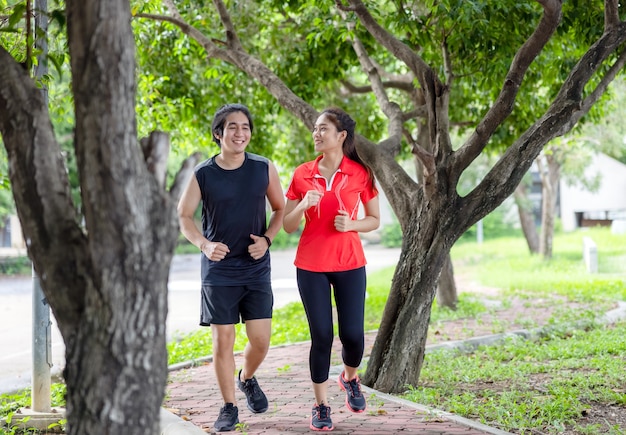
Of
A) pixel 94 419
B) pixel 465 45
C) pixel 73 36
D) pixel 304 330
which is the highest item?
pixel 465 45

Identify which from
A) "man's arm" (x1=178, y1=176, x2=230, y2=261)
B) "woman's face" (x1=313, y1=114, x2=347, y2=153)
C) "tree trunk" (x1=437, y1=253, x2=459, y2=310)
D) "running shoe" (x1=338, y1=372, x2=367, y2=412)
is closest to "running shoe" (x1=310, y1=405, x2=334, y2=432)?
"running shoe" (x1=338, y1=372, x2=367, y2=412)

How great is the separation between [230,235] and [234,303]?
429mm

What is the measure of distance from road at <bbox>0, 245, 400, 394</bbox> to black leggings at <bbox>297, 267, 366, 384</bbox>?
4.41 meters

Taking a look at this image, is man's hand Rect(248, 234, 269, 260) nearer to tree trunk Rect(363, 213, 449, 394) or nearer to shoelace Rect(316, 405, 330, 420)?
shoelace Rect(316, 405, 330, 420)

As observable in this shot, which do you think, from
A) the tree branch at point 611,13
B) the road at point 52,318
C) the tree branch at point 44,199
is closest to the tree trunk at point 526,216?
the road at point 52,318

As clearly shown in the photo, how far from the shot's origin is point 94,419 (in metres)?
3.20

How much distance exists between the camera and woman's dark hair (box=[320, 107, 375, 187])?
566 centimetres

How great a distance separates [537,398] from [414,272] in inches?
52.9

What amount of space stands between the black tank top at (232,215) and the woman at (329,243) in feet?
0.82

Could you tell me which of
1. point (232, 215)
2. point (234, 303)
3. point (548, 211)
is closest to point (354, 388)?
point (234, 303)

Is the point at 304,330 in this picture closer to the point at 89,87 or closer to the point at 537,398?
the point at 537,398

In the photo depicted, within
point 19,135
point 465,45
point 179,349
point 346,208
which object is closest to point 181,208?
point 346,208

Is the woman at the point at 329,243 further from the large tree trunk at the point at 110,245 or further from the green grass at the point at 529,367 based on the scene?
the large tree trunk at the point at 110,245

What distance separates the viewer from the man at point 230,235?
5.43 m
